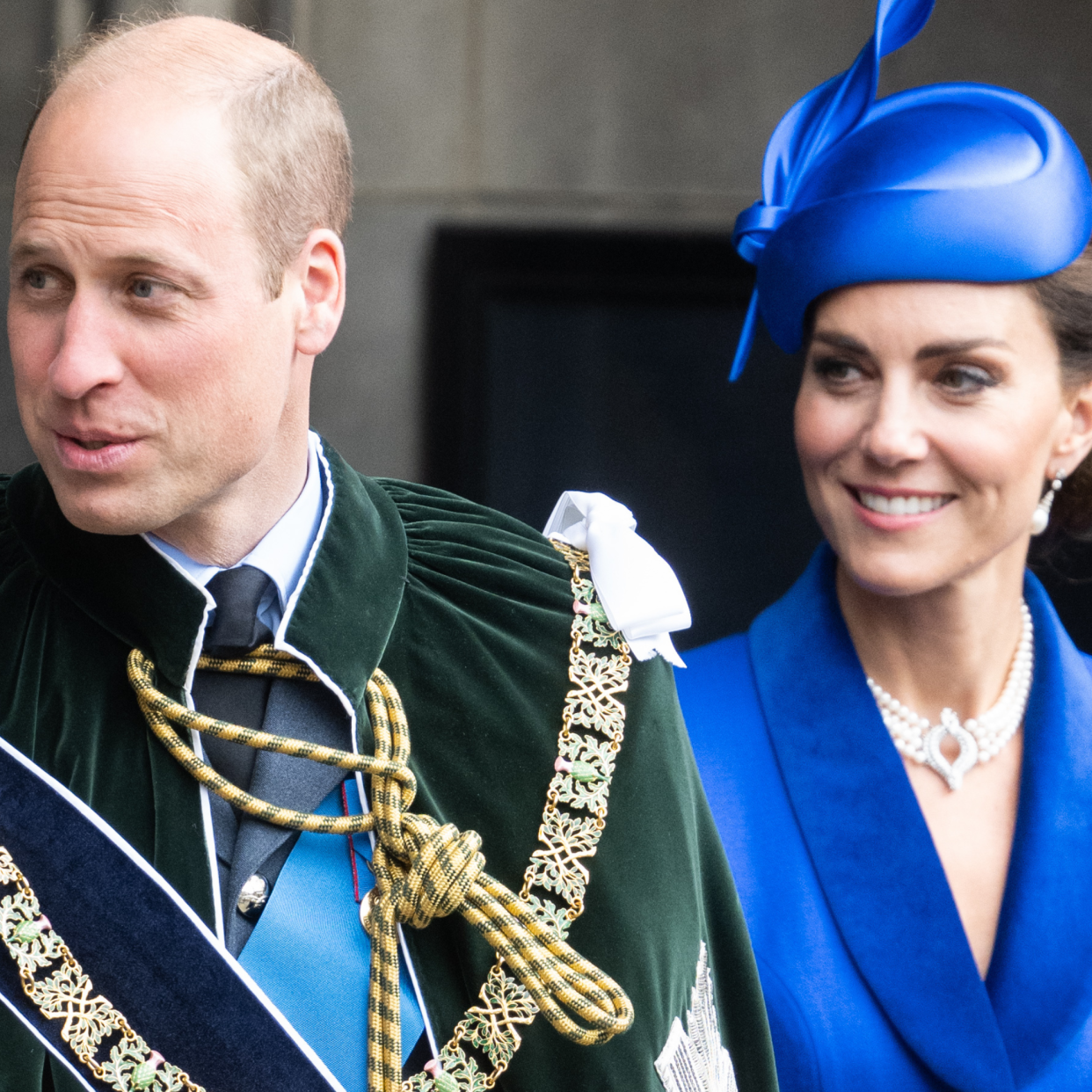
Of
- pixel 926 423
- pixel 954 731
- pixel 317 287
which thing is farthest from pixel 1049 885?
pixel 317 287

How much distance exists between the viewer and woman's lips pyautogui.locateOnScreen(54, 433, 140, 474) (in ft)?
4.14

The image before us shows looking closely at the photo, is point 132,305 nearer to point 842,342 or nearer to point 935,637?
point 842,342

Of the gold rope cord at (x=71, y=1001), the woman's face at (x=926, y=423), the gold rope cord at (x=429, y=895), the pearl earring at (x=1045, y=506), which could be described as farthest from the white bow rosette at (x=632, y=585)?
the pearl earring at (x=1045, y=506)

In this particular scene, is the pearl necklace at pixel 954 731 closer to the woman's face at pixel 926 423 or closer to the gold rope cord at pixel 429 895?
the woman's face at pixel 926 423

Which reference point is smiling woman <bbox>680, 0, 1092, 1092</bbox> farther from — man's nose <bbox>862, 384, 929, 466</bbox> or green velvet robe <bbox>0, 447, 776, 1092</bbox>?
green velvet robe <bbox>0, 447, 776, 1092</bbox>

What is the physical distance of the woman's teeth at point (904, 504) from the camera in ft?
6.53

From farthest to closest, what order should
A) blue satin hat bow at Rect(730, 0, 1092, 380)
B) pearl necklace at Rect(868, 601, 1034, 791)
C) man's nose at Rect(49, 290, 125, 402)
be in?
pearl necklace at Rect(868, 601, 1034, 791) → blue satin hat bow at Rect(730, 0, 1092, 380) → man's nose at Rect(49, 290, 125, 402)

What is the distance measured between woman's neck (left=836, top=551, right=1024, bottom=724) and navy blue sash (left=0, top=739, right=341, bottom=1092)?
3.53 feet

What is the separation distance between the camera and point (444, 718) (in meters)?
1.50

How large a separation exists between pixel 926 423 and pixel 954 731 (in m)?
0.44

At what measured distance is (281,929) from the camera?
1338 millimetres

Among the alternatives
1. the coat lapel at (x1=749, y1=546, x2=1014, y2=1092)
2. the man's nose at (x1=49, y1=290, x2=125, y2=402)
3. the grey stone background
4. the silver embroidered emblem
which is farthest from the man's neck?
the grey stone background

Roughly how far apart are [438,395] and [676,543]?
51 centimetres

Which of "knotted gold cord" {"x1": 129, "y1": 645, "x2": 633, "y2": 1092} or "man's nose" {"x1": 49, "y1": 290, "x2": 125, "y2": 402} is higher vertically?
"man's nose" {"x1": 49, "y1": 290, "x2": 125, "y2": 402}
